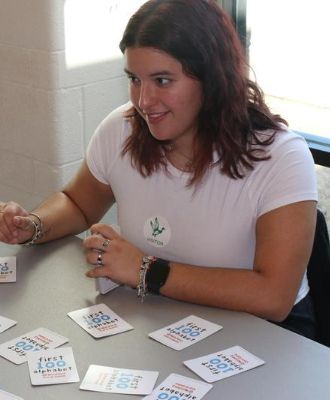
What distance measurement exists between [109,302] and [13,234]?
0.38 metres

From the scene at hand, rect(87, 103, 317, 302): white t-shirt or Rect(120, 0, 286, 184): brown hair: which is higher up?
Rect(120, 0, 286, 184): brown hair

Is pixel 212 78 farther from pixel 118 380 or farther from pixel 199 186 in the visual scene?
pixel 118 380

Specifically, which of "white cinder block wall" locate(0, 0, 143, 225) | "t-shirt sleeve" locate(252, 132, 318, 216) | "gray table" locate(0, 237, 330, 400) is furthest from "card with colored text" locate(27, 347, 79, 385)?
"white cinder block wall" locate(0, 0, 143, 225)

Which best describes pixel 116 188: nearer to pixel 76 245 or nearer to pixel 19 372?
pixel 76 245

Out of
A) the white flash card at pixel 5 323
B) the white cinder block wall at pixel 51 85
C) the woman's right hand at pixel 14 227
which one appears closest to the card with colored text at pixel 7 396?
the white flash card at pixel 5 323

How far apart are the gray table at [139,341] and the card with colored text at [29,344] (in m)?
0.02

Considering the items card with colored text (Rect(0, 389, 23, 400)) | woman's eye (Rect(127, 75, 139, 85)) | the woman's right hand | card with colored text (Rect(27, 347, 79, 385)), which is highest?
woman's eye (Rect(127, 75, 139, 85))

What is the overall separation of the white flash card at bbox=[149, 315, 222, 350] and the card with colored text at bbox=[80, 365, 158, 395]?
0.11m

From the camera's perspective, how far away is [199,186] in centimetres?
170

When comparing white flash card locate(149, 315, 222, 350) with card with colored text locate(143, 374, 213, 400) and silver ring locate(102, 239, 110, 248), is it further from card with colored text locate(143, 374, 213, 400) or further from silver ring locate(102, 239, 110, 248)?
silver ring locate(102, 239, 110, 248)

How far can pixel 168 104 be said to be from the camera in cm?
161

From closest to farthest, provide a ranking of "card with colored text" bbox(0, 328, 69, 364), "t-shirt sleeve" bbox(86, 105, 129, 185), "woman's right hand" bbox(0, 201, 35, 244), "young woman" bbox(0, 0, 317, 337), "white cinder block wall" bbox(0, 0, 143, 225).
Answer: "card with colored text" bbox(0, 328, 69, 364) → "young woman" bbox(0, 0, 317, 337) → "woman's right hand" bbox(0, 201, 35, 244) → "t-shirt sleeve" bbox(86, 105, 129, 185) → "white cinder block wall" bbox(0, 0, 143, 225)

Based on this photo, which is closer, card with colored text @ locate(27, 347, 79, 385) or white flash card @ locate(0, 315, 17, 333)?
A: card with colored text @ locate(27, 347, 79, 385)

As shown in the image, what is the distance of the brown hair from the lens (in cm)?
158
